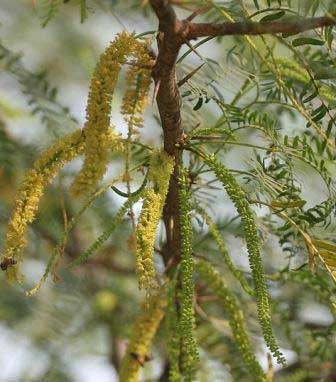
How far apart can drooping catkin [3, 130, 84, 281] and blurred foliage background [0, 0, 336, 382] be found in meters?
0.30

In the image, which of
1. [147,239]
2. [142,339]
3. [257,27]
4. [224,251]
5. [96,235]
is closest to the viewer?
[257,27]

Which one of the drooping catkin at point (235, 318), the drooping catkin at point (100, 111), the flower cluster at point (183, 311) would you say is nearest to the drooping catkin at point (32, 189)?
the drooping catkin at point (100, 111)

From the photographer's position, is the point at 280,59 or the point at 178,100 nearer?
the point at 178,100

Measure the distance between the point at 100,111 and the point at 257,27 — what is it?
277mm

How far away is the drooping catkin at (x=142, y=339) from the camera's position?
68.5 inches

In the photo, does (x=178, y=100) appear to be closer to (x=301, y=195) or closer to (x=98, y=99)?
(x=98, y=99)

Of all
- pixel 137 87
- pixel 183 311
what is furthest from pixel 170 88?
pixel 183 311

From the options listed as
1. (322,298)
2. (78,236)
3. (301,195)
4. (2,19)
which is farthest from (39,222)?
(301,195)

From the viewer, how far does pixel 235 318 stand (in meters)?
1.67

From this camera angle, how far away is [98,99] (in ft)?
4.26

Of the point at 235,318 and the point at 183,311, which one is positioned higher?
the point at 235,318

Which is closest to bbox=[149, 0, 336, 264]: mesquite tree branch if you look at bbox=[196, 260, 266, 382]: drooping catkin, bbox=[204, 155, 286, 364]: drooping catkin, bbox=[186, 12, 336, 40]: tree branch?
bbox=[186, 12, 336, 40]: tree branch

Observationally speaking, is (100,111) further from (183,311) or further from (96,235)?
(96,235)

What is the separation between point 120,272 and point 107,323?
13 centimetres
